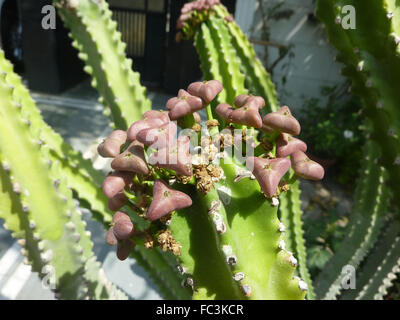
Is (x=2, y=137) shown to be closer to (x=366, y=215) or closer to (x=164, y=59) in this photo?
(x=366, y=215)

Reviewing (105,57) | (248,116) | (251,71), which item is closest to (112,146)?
(248,116)

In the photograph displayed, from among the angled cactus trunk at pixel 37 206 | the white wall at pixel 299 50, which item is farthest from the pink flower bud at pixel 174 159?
the white wall at pixel 299 50

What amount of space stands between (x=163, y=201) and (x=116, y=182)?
126 millimetres

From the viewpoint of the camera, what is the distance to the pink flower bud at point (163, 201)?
0.66m

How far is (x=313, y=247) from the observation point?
2.60 metres

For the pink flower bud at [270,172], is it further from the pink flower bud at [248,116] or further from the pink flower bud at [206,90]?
the pink flower bud at [206,90]

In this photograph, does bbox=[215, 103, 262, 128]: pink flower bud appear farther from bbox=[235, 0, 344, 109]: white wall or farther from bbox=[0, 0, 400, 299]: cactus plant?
bbox=[235, 0, 344, 109]: white wall

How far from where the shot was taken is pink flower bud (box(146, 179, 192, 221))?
2.17ft

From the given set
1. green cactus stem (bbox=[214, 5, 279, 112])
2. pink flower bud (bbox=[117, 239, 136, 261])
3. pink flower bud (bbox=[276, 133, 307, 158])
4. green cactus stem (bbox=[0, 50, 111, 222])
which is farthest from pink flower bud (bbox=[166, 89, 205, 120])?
green cactus stem (bbox=[214, 5, 279, 112])

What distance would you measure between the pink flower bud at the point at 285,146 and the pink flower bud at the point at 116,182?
13.9 inches

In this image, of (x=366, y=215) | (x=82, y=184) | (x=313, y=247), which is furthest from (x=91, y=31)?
(x=313, y=247)

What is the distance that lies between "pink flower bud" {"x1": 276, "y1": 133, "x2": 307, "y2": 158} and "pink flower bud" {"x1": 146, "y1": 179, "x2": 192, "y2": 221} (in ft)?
0.85

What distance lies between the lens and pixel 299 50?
188 inches

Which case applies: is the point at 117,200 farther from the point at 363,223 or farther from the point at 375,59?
the point at 363,223
